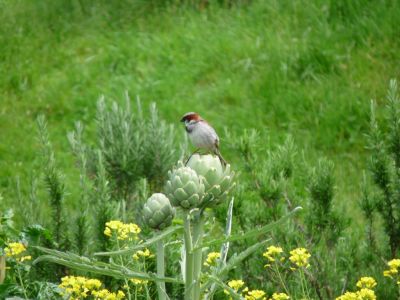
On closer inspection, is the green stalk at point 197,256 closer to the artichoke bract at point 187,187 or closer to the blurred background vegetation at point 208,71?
the artichoke bract at point 187,187

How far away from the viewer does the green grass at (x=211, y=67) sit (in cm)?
643

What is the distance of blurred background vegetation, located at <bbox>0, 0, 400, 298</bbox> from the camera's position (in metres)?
6.34

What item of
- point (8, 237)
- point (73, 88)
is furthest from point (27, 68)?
point (8, 237)

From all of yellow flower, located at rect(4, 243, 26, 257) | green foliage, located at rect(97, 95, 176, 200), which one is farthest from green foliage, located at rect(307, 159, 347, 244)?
yellow flower, located at rect(4, 243, 26, 257)

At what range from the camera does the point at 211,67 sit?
7.28 meters

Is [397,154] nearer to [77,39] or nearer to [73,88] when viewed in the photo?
[73,88]

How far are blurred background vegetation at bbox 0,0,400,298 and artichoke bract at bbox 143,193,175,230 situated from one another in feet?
10.8

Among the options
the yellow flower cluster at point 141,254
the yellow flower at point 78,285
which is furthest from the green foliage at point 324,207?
the yellow flower at point 78,285

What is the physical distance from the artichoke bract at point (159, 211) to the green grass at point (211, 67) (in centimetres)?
350

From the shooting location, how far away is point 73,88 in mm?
A: 7398

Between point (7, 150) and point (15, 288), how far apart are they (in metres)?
3.61

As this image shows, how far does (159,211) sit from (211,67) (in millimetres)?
5033

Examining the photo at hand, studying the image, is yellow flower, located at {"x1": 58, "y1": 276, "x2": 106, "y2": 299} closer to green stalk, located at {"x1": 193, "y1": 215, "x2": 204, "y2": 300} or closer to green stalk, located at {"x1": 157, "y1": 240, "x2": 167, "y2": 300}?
green stalk, located at {"x1": 157, "y1": 240, "x2": 167, "y2": 300}

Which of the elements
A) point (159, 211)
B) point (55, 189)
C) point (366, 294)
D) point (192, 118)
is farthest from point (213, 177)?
point (55, 189)
